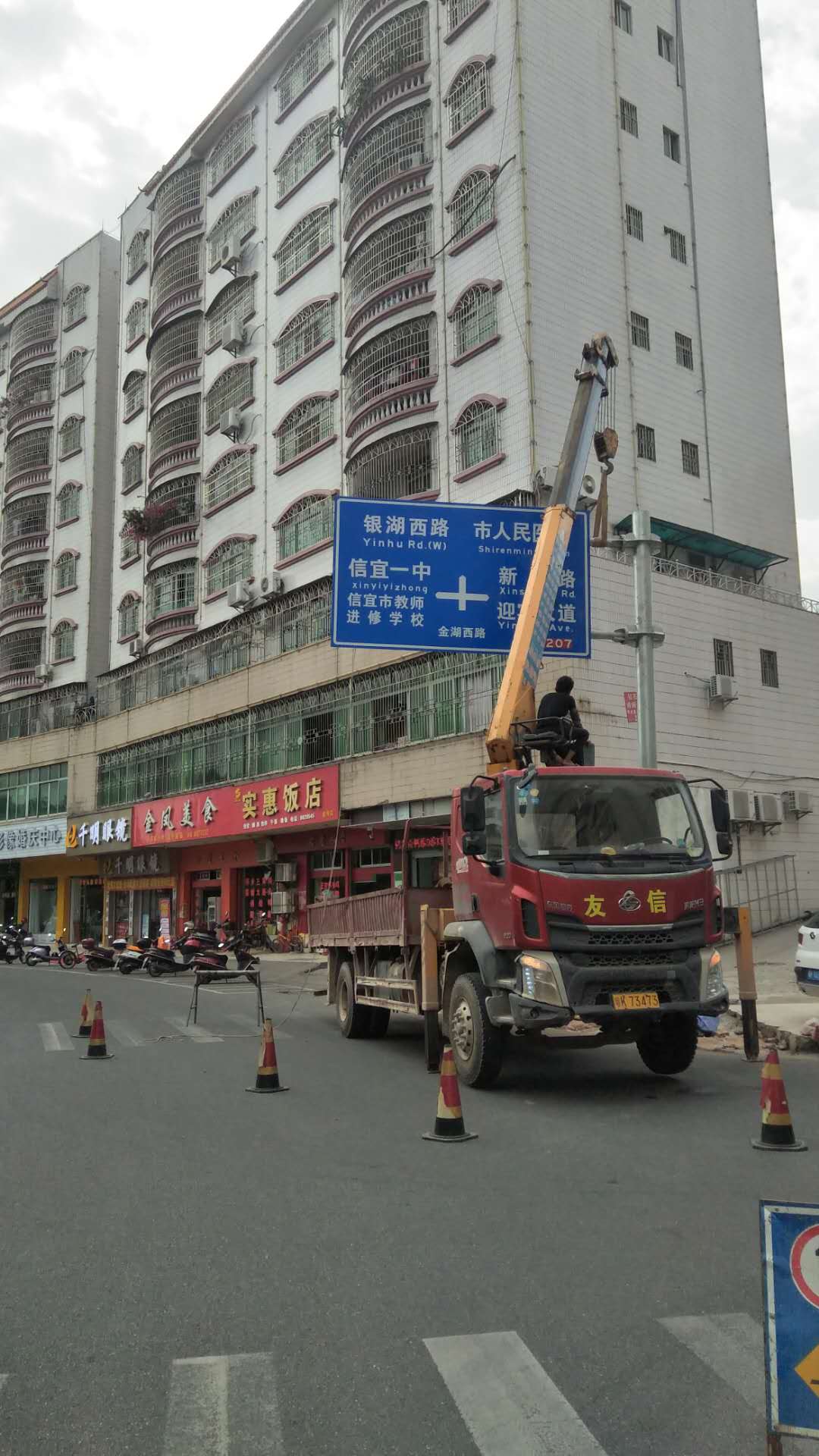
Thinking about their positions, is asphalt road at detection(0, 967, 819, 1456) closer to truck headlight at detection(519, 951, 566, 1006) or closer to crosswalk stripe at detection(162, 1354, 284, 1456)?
crosswalk stripe at detection(162, 1354, 284, 1456)

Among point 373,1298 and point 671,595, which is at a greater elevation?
point 671,595

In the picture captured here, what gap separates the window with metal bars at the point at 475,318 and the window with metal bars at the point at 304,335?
22.6 ft

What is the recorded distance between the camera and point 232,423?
37906 mm

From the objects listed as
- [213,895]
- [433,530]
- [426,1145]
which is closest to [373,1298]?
[426,1145]

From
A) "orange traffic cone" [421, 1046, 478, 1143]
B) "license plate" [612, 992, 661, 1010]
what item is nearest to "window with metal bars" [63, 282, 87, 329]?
"license plate" [612, 992, 661, 1010]

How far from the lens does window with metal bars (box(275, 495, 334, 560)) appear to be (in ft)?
108

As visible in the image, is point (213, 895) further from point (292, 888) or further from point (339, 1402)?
point (339, 1402)

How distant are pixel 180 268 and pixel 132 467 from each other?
8093mm

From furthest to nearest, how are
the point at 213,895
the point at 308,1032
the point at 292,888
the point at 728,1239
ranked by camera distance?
1. the point at 213,895
2. the point at 292,888
3. the point at 308,1032
4. the point at 728,1239

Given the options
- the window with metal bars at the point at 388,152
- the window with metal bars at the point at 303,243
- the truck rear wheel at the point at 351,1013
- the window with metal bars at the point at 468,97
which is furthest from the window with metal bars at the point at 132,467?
the truck rear wheel at the point at 351,1013

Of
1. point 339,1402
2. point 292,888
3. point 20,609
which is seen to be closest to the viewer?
point 339,1402

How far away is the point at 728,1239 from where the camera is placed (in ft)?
17.2

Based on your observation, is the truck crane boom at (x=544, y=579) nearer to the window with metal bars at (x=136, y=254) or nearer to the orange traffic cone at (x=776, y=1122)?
the orange traffic cone at (x=776, y=1122)

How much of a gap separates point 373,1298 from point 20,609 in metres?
51.6
